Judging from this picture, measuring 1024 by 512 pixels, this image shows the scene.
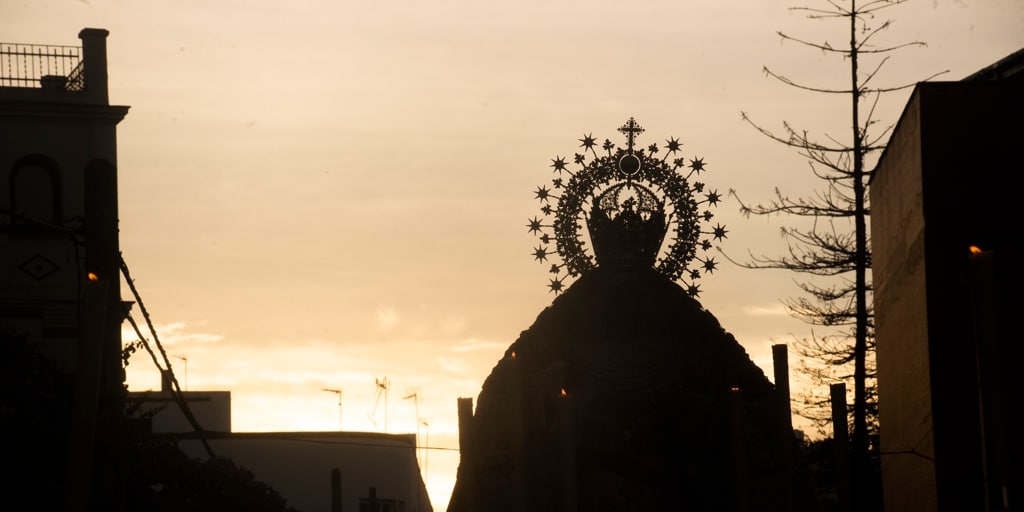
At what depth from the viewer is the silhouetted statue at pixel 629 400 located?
28609 millimetres

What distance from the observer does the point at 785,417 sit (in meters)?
24.5

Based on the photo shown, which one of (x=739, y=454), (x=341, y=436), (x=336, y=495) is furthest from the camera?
(x=341, y=436)

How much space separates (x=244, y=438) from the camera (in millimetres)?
51406

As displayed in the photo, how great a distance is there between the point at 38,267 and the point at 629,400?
1669 cm

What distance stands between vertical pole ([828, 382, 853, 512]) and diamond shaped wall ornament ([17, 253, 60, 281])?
69.8 feet

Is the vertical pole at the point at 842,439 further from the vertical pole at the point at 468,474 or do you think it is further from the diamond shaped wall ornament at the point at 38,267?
the diamond shaped wall ornament at the point at 38,267

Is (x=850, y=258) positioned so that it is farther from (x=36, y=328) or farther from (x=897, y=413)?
(x=36, y=328)

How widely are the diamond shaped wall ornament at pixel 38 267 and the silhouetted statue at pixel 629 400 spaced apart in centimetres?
1395

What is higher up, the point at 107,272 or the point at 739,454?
the point at 107,272

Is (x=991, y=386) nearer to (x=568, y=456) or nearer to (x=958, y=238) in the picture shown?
(x=568, y=456)

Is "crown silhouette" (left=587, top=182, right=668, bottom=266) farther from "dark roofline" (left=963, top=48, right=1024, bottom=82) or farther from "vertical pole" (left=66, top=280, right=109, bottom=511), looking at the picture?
"vertical pole" (left=66, top=280, right=109, bottom=511)

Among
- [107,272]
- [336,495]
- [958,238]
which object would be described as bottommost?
[336,495]

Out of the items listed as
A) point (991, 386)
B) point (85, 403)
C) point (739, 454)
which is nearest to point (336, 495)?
point (739, 454)

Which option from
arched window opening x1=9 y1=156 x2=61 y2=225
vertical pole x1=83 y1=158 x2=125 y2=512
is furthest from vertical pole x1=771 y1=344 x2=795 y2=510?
arched window opening x1=9 y1=156 x2=61 y2=225
